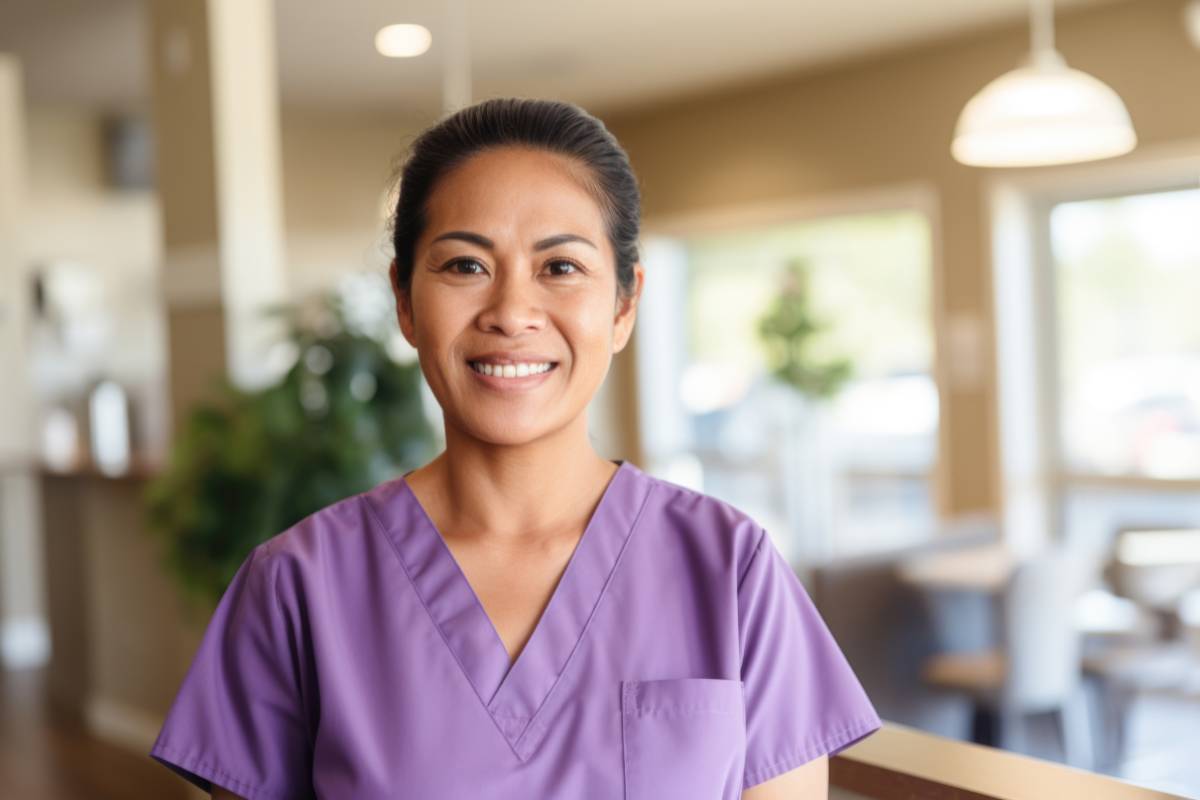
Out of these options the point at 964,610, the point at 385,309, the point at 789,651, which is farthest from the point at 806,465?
the point at 789,651

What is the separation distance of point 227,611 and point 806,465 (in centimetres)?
544

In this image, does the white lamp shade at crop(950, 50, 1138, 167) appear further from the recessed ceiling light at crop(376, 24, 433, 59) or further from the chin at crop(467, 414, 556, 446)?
the chin at crop(467, 414, 556, 446)

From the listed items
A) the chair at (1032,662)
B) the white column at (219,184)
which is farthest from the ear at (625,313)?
the white column at (219,184)

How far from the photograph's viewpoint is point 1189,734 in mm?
4398

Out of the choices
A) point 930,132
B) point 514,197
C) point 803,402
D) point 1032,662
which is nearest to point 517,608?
point 514,197

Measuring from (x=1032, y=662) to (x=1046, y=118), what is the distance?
1.54 m

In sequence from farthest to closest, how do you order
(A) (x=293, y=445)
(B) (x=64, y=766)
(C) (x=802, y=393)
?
(C) (x=802, y=393), (B) (x=64, y=766), (A) (x=293, y=445)

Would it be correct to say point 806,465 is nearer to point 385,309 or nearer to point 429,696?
point 385,309

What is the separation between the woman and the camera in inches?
45.0

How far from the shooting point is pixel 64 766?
4.34 metres

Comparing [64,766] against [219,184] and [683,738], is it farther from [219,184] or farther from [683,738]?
[683,738]

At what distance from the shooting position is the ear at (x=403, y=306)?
128 centimetres

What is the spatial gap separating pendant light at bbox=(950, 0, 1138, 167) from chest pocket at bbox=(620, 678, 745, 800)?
2.09 metres

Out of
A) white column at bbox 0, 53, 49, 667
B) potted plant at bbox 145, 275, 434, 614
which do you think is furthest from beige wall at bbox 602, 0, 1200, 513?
white column at bbox 0, 53, 49, 667
